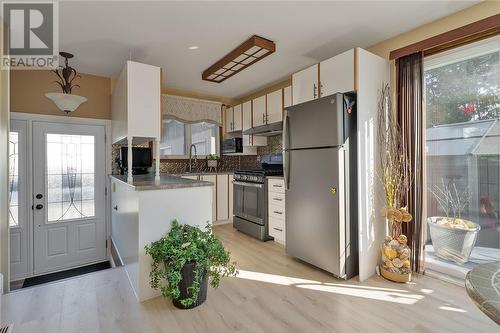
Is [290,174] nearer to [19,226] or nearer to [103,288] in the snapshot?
[103,288]

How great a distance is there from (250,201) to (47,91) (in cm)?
327

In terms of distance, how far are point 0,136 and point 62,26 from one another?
1206mm

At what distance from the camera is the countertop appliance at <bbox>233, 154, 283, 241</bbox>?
3.71 meters

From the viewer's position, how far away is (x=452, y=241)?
2535 mm

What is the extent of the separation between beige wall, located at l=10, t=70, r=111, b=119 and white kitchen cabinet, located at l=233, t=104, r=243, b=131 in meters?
2.20

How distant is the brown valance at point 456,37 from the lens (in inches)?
82.1

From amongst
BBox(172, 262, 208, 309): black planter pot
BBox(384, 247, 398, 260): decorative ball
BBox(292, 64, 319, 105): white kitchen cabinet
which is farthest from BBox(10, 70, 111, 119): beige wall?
BBox(384, 247, 398, 260): decorative ball

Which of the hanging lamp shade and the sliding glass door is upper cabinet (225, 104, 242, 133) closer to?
the hanging lamp shade

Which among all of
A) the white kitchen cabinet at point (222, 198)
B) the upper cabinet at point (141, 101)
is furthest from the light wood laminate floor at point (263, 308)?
the white kitchen cabinet at point (222, 198)

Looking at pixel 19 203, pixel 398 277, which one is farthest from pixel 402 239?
pixel 19 203

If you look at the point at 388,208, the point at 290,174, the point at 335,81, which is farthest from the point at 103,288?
the point at 335,81

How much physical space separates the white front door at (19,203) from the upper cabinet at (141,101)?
71.2 inches

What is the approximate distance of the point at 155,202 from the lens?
2.13m

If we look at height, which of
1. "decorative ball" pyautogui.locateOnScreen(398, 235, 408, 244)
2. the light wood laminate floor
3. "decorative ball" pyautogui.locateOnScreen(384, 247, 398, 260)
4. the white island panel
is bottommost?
the light wood laminate floor
